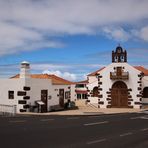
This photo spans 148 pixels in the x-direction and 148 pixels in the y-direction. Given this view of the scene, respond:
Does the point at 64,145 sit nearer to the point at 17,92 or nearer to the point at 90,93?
the point at 17,92

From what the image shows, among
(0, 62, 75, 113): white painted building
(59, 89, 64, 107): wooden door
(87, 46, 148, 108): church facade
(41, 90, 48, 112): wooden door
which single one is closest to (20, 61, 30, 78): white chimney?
(0, 62, 75, 113): white painted building

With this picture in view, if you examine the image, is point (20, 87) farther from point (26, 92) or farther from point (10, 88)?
point (10, 88)

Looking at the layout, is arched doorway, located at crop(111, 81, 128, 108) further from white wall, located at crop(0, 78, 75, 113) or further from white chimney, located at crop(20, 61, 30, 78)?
white chimney, located at crop(20, 61, 30, 78)

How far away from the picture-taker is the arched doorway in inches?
1572

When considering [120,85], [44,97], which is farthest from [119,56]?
→ [44,97]

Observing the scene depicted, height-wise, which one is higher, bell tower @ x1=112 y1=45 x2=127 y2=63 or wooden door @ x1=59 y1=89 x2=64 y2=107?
bell tower @ x1=112 y1=45 x2=127 y2=63

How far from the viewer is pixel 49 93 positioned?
33.5 meters

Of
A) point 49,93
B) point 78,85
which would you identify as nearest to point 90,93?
point 49,93

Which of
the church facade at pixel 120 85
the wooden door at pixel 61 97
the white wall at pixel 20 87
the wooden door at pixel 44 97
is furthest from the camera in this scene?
the church facade at pixel 120 85

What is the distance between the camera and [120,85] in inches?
1590

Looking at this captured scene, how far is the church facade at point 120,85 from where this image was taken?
39.5 meters

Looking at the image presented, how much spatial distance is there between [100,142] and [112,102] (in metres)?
27.2

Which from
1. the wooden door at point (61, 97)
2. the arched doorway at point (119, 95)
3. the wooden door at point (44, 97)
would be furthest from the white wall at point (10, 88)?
the arched doorway at point (119, 95)

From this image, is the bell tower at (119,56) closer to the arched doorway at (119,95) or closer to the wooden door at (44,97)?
the arched doorway at (119,95)
